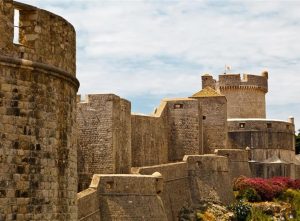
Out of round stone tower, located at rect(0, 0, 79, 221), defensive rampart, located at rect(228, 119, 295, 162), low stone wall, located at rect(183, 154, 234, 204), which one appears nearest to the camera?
round stone tower, located at rect(0, 0, 79, 221)

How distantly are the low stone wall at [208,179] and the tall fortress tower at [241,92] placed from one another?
405 inches

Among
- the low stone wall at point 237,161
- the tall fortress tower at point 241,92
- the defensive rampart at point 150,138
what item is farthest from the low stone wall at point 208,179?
the tall fortress tower at point 241,92

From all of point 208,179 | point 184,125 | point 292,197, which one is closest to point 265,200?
point 292,197

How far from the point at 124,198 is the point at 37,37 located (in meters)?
14.5

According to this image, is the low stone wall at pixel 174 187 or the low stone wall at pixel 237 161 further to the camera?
the low stone wall at pixel 237 161

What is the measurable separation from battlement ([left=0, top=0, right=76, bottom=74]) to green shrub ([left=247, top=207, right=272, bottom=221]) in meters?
22.3

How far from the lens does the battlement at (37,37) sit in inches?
318

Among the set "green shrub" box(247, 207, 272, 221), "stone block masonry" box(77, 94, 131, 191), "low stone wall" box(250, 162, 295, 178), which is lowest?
"green shrub" box(247, 207, 272, 221)

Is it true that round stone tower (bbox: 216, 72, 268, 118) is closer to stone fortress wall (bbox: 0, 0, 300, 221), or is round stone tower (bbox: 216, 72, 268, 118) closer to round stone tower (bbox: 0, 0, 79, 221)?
stone fortress wall (bbox: 0, 0, 300, 221)

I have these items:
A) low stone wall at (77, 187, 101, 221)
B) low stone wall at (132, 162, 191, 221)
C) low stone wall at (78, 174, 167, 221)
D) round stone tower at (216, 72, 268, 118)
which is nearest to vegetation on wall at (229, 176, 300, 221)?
low stone wall at (132, 162, 191, 221)

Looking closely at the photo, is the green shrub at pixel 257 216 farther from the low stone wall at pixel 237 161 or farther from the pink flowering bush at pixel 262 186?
the low stone wall at pixel 237 161

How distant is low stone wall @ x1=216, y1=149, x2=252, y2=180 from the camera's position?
34.5 metres

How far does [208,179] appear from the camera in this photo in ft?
105

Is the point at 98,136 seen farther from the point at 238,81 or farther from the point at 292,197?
the point at 238,81
